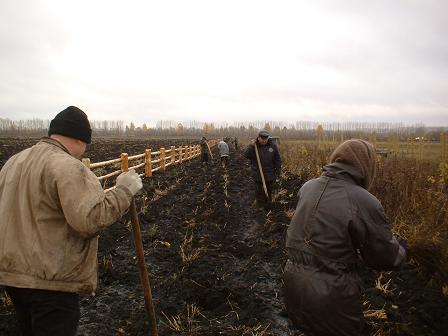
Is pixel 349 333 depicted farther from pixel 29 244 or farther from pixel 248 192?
pixel 248 192

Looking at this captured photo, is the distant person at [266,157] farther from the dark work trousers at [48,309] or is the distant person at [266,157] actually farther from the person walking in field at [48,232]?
the dark work trousers at [48,309]

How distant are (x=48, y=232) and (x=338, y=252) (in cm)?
160

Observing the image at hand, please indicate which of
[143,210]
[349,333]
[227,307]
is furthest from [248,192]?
[349,333]

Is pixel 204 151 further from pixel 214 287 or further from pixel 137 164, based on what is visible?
pixel 214 287

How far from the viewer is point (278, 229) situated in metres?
6.75

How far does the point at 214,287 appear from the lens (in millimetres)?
4371

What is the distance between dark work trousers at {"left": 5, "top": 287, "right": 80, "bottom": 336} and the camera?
6.35ft

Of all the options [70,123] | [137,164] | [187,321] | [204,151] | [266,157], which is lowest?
[187,321]

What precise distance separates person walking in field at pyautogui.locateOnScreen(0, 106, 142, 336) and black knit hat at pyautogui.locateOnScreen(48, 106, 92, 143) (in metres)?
0.13

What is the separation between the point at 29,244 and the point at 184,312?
2.36 metres

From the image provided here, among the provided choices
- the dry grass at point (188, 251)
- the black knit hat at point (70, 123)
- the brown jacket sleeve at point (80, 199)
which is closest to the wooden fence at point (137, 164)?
the black knit hat at point (70, 123)

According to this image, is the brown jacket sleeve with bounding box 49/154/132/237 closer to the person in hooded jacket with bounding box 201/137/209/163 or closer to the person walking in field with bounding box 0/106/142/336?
the person walking in field with bounding box 0/106/142/336

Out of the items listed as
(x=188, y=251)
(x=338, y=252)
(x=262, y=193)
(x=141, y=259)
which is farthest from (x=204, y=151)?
(x=338, y=252)

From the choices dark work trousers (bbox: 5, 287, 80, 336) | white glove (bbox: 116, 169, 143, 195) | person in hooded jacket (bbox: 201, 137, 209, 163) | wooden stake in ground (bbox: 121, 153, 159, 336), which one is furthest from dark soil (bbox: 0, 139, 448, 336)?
person in hooded jacket (bbox: 201, 137, 209, 163)
